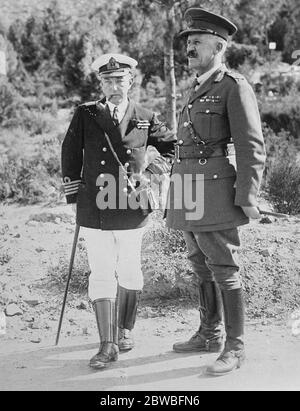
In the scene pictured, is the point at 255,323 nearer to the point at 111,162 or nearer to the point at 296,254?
the point at 296,254

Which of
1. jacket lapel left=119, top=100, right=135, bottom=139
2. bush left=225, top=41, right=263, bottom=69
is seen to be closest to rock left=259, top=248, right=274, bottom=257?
jacket lapel left=119, top=100, right=135, bottom=139

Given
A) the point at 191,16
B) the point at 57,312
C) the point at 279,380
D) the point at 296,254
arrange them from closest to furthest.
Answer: the point at 279,380 < the point at 191,16 < the point at 57,312 < the point at 296,254

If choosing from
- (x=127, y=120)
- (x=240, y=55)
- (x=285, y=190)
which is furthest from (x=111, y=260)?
(x=240, y=55)

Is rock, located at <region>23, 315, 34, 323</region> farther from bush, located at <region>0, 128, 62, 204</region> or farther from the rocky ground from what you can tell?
bush, located at <region>0, 128, 62, 204</region>

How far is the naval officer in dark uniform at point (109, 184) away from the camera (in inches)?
161

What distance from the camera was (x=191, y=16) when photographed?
400 cm

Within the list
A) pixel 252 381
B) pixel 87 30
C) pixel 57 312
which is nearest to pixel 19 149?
pixel 87 30

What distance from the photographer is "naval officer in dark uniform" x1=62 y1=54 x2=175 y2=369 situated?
4082mm

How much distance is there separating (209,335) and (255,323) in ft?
2.15

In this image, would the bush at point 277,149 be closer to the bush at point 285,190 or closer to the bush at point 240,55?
the bush at point 285,190

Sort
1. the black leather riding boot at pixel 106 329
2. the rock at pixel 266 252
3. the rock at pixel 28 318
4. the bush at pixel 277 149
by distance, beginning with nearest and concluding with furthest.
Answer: the black leather riding boot at pixel 106 329, the rock at pixel 28 318, the rock at pixel 266 252, the bush at pixel 277 149

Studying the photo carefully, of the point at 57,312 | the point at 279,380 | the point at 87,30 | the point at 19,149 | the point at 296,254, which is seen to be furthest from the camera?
the point at 87,30

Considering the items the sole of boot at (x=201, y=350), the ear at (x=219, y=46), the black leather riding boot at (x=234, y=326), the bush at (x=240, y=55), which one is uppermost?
the bush at (x=240, y=55)

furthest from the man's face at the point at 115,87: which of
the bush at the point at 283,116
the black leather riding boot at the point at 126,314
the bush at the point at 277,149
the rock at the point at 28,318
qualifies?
the bush at the point at 283,116
